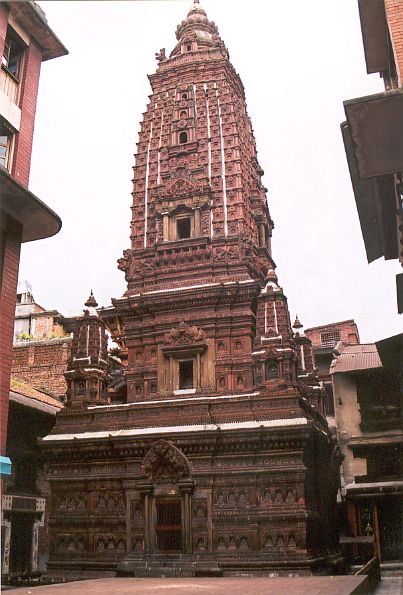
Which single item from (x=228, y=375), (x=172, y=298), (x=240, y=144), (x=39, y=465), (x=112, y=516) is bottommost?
(x=112, y=516)

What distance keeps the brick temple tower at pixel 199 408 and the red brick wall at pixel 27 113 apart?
12.4m

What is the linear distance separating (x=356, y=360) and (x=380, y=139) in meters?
29.8

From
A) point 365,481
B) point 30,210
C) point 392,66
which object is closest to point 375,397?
point 365,481

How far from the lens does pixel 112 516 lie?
2403 cm

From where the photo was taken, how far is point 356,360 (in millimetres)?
38594

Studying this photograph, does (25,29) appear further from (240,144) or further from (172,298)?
(240,144)

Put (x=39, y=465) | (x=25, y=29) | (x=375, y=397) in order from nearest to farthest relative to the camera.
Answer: (x=25, y=29), (x=39, y=465), (x=375, y=397)

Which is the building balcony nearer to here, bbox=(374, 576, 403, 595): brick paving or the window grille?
bbox=(374, 576, 403, 595): brick paving

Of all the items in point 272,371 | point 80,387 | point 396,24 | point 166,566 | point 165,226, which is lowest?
point 166,566

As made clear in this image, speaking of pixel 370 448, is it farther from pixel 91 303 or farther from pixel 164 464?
pixel 91 303

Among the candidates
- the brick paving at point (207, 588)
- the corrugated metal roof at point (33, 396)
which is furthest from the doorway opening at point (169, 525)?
the corrugated metal roof at point (33, 396)

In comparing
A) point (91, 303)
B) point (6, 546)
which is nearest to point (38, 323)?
point (91, 303)

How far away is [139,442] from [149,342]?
16.2 ft

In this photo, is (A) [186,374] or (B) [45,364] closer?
(A) [186,374]
